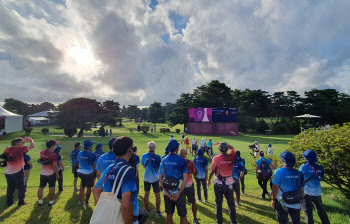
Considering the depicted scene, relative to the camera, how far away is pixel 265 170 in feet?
21.0

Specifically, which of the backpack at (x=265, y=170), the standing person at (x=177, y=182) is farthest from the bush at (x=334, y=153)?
the standing person at (x=177, y=182)

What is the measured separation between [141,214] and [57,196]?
5852mm

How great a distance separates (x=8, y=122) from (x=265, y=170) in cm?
4477

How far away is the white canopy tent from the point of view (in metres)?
31.7

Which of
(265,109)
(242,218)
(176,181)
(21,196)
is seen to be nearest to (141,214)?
(176,181)

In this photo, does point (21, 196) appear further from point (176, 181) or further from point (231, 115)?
point (231, 115)

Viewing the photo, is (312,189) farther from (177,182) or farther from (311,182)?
(177,182)

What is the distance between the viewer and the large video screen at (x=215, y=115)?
37.8 m

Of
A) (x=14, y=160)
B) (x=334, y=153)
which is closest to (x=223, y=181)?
(x=334, y=153)

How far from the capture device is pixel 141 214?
2654mm

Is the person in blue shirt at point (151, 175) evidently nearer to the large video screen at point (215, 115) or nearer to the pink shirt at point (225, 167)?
the pink shirt at point (225, 167)

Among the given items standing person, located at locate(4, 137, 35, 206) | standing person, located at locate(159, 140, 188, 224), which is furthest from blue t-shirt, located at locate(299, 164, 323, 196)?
standing person, located at locate(4, 137, 35, 206)

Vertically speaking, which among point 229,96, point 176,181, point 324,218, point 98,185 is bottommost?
point 324,218

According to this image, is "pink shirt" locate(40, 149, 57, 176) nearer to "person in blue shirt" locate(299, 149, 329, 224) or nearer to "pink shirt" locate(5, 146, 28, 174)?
"pink shirt" locate(5, 146, 28, 174)
